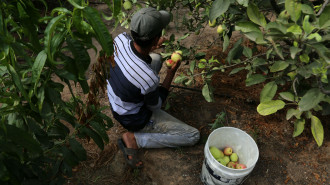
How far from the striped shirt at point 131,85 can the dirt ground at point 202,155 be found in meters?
0.42

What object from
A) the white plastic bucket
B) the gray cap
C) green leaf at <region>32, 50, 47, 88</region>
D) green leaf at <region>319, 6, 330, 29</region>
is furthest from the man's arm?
green leaf at <region>32, 50, 47, 88</region>

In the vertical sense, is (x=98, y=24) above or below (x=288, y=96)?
above

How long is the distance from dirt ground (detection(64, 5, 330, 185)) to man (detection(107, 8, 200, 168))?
118 millimetres

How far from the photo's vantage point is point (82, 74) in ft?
3.26

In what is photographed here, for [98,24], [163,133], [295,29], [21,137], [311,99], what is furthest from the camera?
[163,133]

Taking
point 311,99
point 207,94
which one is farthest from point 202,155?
point 311,99

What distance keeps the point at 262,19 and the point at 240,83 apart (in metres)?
Result: 1.20

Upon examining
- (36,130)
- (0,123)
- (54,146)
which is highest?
(0,123)

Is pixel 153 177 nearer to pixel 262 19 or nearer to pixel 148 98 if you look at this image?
pixel 148 98

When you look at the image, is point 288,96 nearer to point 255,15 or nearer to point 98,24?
point 255,15

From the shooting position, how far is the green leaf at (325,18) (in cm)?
142

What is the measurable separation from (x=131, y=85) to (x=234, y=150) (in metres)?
1.08

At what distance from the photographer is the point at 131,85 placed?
6.03ft

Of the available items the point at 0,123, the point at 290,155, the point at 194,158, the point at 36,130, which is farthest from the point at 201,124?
the point at 0,123
